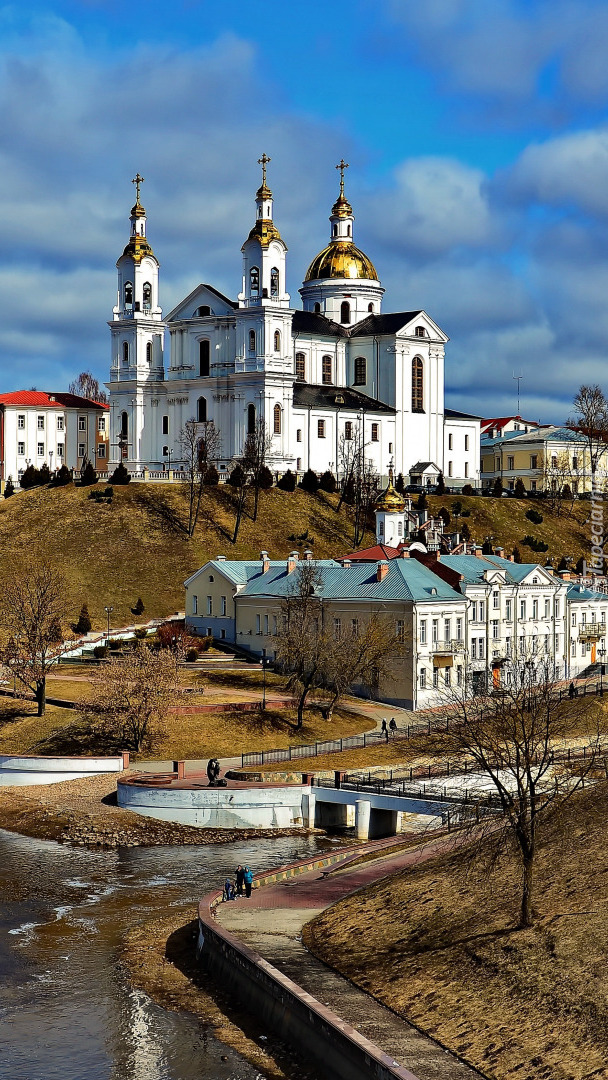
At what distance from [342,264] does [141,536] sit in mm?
40665

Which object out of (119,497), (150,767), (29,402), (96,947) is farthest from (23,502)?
(96,947)

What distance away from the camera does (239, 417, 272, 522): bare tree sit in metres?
101

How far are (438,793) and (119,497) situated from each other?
56.0m

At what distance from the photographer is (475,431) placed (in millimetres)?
122188

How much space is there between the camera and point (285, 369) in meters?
106

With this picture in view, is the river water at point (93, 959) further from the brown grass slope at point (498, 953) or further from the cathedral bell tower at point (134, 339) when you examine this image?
the cathedral bell tower at point (134, 339)

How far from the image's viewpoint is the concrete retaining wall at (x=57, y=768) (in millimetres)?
52625

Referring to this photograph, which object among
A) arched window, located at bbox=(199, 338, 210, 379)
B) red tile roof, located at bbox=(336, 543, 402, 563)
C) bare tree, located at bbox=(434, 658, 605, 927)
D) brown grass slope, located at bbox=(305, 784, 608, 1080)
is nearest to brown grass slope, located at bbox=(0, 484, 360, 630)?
arched window, located at bbox=(199, 338, 210, 379)

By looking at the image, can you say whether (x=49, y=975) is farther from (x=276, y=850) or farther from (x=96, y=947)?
(x=276, y=850)

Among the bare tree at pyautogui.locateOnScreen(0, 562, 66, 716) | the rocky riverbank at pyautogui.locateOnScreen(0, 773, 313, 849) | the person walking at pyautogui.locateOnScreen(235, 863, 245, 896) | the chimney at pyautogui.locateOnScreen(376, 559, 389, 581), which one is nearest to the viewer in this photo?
the person walking at pyautogui.locateOnScreen(235, 863, 245, 896)

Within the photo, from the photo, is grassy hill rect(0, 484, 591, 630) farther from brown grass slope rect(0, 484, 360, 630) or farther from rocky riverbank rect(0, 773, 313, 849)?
rocky riverbank rect(0, 773, 313, 849)

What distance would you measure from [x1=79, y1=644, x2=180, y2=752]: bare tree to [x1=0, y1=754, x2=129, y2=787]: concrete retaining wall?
88.0 inches

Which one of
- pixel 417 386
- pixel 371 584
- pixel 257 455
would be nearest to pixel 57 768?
pixel 371 584

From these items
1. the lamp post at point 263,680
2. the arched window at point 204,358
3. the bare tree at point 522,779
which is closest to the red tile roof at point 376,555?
the lamp post at point 263,680
